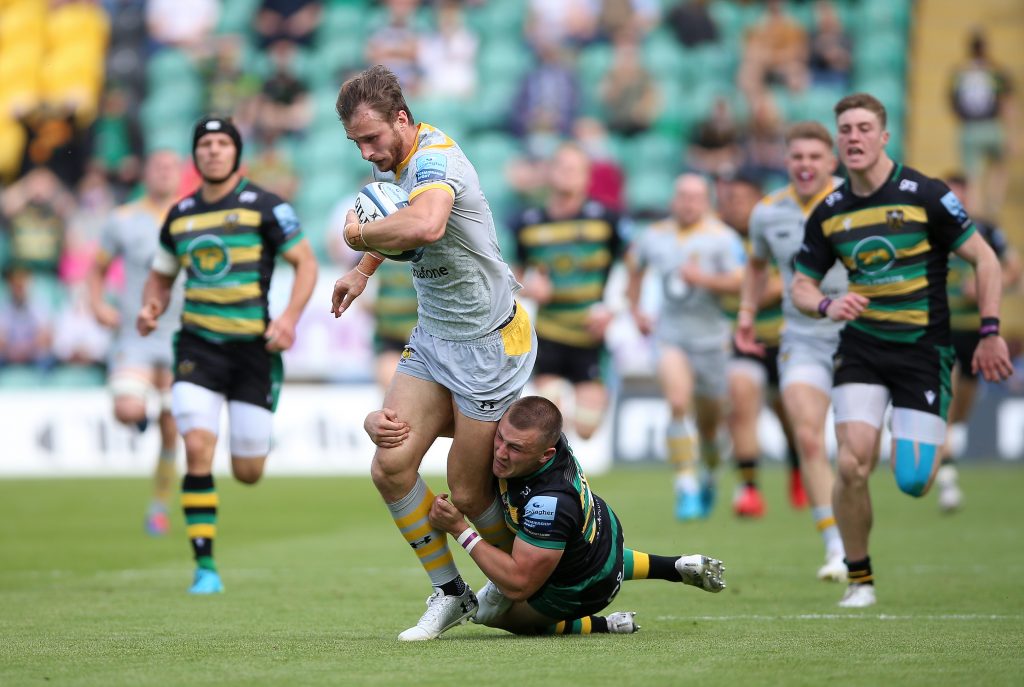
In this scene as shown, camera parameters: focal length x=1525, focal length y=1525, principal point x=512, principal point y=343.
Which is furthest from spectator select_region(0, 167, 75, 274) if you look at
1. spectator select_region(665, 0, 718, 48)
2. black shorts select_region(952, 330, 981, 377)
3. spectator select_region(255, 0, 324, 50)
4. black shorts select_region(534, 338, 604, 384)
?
black shorts select_region(952, 330, 981, 377)

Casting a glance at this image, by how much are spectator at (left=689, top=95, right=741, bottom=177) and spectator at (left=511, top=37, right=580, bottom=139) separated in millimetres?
2098

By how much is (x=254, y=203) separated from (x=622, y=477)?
9572 millimetres

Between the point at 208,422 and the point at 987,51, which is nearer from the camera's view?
the point at 208,422

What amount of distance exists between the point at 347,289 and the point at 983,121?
54.4 ft

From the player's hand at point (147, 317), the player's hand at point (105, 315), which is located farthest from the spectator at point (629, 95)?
the player's hand at point (147, 317)

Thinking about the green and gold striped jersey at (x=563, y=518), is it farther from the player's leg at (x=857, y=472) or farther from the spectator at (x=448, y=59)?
the spectator at (x=448, y=59)

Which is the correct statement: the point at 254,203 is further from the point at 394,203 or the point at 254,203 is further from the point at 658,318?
the point at 658,318

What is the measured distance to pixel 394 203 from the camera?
622cm

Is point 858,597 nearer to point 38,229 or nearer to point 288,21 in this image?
point 38,229

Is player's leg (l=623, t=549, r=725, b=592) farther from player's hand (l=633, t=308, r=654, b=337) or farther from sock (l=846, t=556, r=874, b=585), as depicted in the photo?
player's hand (l=633, t=308, r=654, b=337)

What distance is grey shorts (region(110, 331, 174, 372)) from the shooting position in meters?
12.6

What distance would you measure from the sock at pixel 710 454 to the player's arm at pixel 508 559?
747 centimetres

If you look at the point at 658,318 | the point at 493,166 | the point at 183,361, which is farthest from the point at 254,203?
the point at 493,166

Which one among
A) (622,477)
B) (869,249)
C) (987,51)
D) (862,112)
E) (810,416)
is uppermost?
(987,51)
